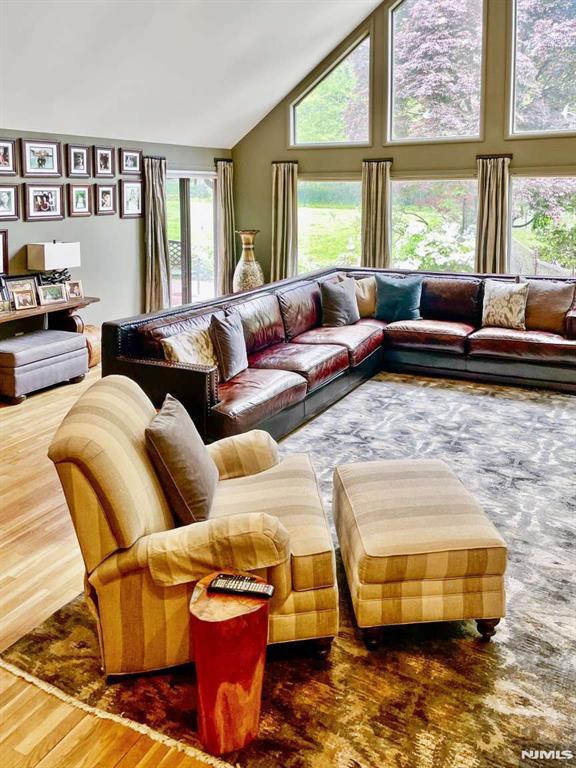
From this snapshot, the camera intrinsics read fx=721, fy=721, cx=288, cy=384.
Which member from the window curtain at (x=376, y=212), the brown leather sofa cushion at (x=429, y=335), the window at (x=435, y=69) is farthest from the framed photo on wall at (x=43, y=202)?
the window at (x=435, y=69)

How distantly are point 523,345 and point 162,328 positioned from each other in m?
3.03

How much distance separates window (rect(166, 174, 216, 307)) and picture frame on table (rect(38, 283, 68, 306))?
7.22 feet

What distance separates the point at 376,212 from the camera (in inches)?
343

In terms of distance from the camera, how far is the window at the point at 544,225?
783 centimetres

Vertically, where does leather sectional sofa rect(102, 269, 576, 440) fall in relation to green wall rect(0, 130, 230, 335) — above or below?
below

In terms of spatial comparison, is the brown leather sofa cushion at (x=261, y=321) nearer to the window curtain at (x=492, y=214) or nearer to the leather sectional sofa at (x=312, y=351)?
the leather sectional sofa at (x=312, y=351)

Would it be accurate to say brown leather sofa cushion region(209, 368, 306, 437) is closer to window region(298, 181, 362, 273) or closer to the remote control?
the remote control

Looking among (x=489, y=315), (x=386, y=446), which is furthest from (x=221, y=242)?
(x=386, y=446)

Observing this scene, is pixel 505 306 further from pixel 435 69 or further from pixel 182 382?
pixel 435 69

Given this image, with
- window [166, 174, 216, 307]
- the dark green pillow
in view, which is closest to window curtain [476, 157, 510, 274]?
the dark green pillow

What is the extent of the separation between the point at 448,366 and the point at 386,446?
193cm

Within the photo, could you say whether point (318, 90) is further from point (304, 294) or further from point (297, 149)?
point (304, 294)

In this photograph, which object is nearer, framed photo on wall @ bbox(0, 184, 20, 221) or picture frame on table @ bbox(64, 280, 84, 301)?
framed photo on wall @ bbox(0, 184, 20, 221)

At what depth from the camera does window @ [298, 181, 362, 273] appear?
9070 mm
